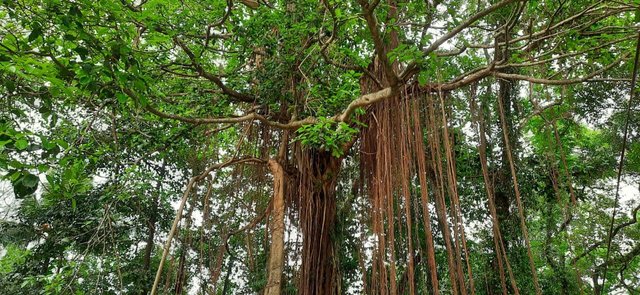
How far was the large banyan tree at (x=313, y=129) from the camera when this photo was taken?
2109 millimetres

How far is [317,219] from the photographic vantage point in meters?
3.41

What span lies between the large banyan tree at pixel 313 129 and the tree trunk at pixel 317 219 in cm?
1

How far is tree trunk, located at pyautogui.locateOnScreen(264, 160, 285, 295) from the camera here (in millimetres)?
2918

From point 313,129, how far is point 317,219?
3.28 feet

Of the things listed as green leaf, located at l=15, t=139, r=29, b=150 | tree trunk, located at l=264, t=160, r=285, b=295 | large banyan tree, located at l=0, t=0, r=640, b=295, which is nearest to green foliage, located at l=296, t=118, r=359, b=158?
large banyan tree, located at l=0, t=0, r=640, b=295

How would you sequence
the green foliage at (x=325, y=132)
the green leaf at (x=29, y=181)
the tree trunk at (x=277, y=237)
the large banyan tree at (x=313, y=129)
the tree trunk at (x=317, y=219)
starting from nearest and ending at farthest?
1. the green leaf at (x=29, y=181)
2. the large banyan tree at (x=313, y=129)
3. the green foliage at (x=325, y=132)
4. the tree trunk at (x=277, y=237)
5. the tree trunk at (x=317, y=219)

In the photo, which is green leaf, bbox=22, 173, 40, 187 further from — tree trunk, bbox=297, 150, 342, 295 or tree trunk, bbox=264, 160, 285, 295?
tree trunk, bbox=297, 150, 342, 295

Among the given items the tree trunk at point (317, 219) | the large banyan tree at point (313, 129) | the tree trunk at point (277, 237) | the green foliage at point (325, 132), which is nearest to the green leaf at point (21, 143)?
the large banyan tree at point (313, 129)

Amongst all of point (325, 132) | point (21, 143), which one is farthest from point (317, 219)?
point (21, 143)

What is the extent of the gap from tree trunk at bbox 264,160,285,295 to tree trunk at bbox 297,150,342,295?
0.64 feet

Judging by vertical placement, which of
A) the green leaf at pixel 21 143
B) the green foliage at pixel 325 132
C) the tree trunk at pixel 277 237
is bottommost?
the green leaf at pixel 21 143

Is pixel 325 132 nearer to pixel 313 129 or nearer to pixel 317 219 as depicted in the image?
pixel 313 129

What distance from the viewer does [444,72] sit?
3.46 metres

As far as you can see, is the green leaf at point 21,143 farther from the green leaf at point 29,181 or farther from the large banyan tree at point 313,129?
the green leaf at point 29,181
